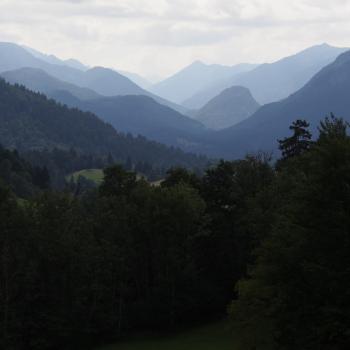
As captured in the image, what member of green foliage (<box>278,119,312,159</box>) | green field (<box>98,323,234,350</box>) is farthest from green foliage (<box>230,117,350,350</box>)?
green foliage (<box>278,119,312,159</box>)

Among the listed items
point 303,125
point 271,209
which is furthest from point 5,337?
point 303,125

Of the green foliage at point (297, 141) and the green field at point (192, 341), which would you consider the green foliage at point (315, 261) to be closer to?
the green field at point (192, 341)

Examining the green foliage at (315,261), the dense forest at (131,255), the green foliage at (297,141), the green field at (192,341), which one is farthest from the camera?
the green foliage at (297,141)

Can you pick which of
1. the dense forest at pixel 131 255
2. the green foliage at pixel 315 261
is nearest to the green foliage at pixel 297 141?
the dense forest at pixel 131 255

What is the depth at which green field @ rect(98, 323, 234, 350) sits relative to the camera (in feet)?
150

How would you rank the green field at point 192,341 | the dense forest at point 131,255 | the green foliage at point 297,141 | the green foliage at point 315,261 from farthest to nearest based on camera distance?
1. the green foliage at point 297,141
2. the dense forest at point 131,255
3. the green field at point 192,341
4. the green foliage at point 315,261

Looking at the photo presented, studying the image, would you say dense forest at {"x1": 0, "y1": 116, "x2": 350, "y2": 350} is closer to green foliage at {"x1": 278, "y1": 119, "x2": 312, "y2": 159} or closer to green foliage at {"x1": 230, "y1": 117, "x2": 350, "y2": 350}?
green foliage at {"x1": 278, "y1": 119, "x2": 312, "y2": 159}

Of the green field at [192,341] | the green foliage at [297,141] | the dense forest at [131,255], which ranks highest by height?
the green foliage at [297,141]

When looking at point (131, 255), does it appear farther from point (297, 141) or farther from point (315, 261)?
point (315, 261)

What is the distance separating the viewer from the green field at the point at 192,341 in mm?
45688

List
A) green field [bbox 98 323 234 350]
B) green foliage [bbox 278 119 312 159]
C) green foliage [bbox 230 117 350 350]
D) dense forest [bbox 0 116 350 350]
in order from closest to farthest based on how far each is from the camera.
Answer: green foliage [bbox 230 117 350 350] → green field [bbox 98 323 234 350] → dense forest [bbox 0 116 350 350] → green foliage [bbox 278 119 312 159]

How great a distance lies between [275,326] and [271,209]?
21998mm

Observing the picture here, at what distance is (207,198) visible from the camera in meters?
61.4

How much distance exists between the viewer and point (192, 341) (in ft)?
158
